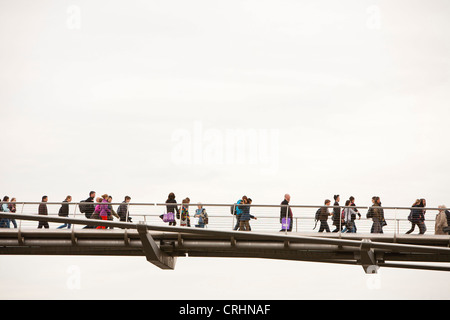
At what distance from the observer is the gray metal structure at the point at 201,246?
26152 mm

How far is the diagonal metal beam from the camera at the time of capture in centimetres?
2526

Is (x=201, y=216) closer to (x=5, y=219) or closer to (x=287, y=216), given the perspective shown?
(x=287, y=216)

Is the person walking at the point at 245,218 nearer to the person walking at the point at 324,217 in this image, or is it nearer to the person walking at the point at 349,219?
the person walking at the point at 324,217

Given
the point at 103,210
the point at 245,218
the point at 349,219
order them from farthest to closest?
the point at 103,210 < the point at 245,218 < the point at 349,219

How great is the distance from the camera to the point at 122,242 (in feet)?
90.6

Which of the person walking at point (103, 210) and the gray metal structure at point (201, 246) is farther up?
the person walking at point (103, 210)

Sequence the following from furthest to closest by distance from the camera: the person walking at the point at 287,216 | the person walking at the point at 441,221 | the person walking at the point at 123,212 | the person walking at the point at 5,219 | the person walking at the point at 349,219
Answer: the person walking at the point at 5,219 → the person walking at the point at 123,212 → the person walking at the point at 287,216 → the person walking at the point at 349,219 → the person walking at the point at 441,221

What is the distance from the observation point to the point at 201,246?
90.5 ft

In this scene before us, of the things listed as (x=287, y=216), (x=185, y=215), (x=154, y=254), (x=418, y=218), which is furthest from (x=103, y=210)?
(x=418, y=218)

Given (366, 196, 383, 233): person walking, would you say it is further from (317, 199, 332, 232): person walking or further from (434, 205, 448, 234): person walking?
(434, 205, 448, 234): person walking

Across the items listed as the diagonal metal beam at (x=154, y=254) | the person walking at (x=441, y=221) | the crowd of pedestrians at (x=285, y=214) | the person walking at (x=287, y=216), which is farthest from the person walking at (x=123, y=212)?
the person walking at (x=441, y=221)

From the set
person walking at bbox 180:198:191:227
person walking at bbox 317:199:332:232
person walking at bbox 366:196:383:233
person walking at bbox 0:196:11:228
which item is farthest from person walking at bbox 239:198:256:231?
person walking at bbox 0:196:11:228

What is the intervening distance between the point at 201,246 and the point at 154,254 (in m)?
2.03

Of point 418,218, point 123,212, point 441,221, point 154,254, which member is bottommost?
point 154,254
